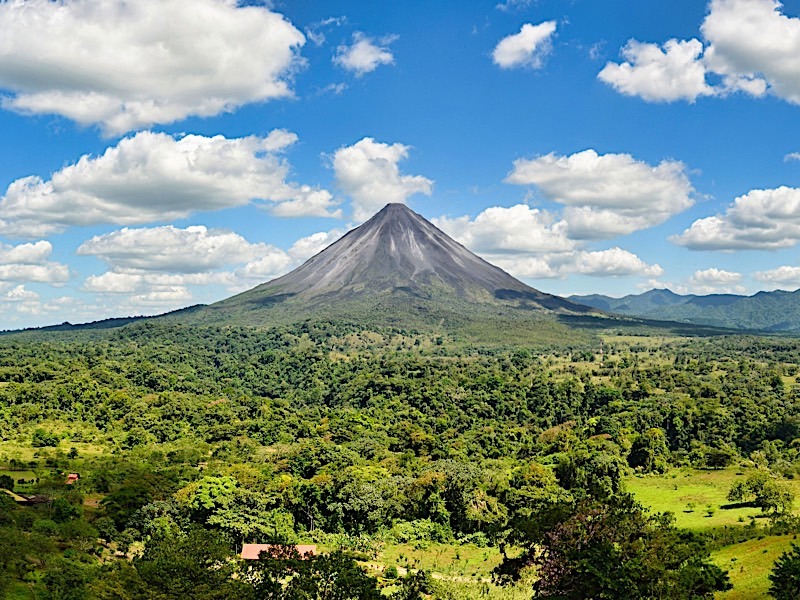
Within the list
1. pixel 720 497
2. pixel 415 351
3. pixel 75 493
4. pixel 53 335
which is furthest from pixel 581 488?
pixel 53 335

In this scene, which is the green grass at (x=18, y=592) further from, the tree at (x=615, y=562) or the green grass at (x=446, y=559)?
the tree at (x=615, y=562)

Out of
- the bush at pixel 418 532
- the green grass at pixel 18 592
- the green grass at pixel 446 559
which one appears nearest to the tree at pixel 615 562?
the green grass at pixel 446 559

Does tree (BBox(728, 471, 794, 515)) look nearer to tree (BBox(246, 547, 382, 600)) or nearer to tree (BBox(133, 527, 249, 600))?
tree (BBox(246, 547, 382, 600))

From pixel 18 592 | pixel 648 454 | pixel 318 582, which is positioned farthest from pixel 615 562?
pixel 648 454

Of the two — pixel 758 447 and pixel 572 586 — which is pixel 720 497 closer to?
pixel 758 447

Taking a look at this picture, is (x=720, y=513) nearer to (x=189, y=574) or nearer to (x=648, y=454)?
(x=648, y=454)
